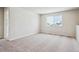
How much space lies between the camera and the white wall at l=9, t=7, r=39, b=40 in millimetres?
1573

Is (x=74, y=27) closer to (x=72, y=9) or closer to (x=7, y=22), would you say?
(x=72, y=9)

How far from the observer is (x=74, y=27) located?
159 cm

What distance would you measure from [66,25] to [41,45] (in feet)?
1.74

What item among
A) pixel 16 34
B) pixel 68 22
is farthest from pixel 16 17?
pixel 68 22

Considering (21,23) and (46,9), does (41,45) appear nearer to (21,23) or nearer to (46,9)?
(21,23)

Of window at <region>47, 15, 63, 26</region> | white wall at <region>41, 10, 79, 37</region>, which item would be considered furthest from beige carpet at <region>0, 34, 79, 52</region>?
window at <region>47, 15, 63, 26</region>

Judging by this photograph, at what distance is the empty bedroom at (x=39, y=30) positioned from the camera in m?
1.56

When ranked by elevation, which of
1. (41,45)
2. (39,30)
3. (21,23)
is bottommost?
(41,45)

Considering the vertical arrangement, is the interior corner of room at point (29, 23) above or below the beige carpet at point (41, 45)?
above

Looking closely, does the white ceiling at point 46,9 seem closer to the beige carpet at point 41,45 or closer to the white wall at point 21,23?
the white wall at point 21,23

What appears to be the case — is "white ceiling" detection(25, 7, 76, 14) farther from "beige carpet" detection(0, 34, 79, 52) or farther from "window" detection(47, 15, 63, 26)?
"beige carpet" detection(0, 34, 79, 52)

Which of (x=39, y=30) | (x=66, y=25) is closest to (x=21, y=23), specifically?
(x=39, y=30)

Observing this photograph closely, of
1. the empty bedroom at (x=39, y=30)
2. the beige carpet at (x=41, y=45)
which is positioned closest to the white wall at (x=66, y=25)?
the empty bedroom at (x=39, y=30)

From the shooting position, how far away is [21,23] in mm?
1628
